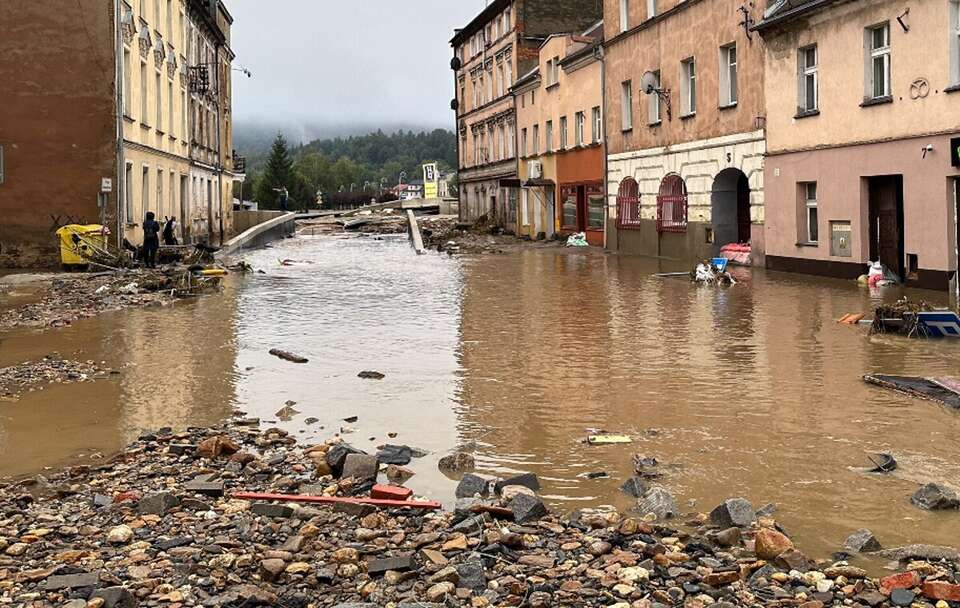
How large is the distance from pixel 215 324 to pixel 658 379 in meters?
8.24

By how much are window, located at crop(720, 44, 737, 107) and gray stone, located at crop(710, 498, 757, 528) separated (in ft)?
76.4

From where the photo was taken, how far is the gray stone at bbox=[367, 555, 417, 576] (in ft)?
17.5

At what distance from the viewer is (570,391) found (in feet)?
34.7

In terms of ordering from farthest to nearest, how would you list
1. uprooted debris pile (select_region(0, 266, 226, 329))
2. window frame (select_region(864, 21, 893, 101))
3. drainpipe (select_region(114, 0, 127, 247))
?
drainpipe (select_region(114, 0, 127, 247)) → window frame (select_region(864, 21, 893, 101)) → uprooted debris pile (select_region(0, 266, 226, 329))

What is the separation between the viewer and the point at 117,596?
192 inches

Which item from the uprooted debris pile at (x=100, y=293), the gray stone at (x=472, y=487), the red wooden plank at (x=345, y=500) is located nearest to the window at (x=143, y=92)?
the uprooted debris pile at (x=100, y=293)

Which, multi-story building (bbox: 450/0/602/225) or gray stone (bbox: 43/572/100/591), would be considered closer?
gray stone (bbox: 43/572/100/591)

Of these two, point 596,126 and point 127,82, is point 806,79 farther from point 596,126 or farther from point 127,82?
point 127,82

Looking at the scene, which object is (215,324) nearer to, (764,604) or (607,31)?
(764,604)

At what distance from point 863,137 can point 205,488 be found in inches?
718

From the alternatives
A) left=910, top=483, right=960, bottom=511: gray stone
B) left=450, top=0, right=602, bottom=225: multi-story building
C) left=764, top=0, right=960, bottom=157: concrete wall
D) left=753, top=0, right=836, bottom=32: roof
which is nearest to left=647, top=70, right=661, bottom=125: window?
left=753, top=0, right=836, bottom=32: roof

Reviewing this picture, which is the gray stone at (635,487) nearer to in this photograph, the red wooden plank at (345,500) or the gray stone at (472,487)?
the gray stone at (472,487)

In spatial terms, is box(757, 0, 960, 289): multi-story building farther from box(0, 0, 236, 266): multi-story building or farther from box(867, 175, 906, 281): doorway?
box(0, 0, 236, 266): multi-story building

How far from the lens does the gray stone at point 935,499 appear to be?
6.32 metres
